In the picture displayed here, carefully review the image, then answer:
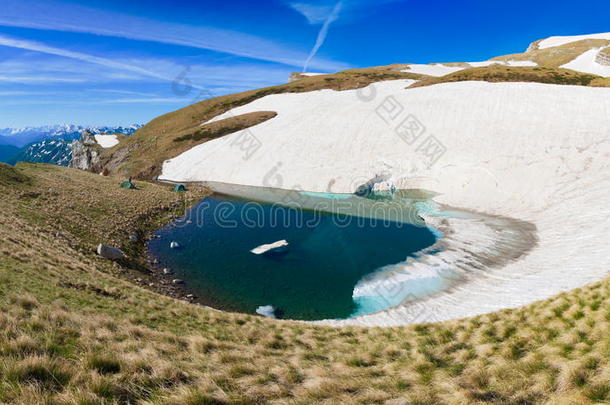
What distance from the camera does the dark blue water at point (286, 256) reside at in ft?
63.1

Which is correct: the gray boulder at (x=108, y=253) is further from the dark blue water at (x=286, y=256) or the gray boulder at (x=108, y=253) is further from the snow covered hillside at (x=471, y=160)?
the snow covered hillside at (x=471, y=160)

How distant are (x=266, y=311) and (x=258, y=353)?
9.31 meters

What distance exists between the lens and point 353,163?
5084 cm

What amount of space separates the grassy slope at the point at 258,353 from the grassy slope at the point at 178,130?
64383 mm

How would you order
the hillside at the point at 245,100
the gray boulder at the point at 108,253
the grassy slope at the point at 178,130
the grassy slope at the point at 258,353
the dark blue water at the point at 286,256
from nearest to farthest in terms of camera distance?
the grassy slope at the point at 258,353
the dark blue water at the point at 286,256
the gray boulder at the point at 108,253
the hillside at the point at 245,100
the grassy slope at the point at 178,130

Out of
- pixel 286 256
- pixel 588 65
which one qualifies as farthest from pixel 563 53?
pixel 286 256

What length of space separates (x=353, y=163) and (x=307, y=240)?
84.8 feet

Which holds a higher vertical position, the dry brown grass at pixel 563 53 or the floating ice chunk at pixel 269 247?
the dry brown grass at pixel 563 53

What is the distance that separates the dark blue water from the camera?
63.1 feet

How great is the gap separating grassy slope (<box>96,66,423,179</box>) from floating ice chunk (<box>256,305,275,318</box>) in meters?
61.6

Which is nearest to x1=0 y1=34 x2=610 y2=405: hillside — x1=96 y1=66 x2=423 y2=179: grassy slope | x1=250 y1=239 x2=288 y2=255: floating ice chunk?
x1=250 y1=239 x2=288 y2=255: floating ice chunk

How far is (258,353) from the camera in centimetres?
869

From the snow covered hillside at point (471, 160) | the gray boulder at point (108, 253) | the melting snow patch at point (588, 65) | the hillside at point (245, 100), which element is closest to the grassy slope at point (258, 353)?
the snow covered hillside at point (471, 160)

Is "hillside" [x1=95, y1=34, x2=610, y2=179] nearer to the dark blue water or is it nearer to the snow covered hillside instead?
the snow covered hillside
